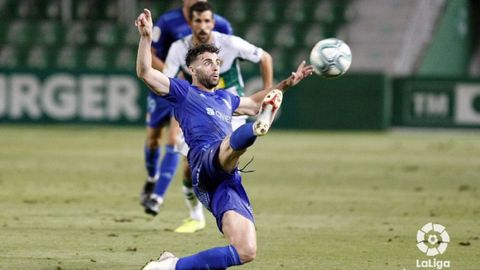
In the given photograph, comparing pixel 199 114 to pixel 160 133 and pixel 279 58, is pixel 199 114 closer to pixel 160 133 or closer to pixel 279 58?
pixel 160 133

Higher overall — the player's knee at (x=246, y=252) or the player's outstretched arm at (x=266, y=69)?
the player's outstretched arm at (x=266, y=69)

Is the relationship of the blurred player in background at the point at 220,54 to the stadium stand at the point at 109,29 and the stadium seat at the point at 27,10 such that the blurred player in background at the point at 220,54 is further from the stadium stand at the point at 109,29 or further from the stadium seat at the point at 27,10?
the stadium seat at the point at 27,10

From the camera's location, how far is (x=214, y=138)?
8070mm

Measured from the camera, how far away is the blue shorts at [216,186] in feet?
25.4

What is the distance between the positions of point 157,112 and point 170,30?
3.12ft

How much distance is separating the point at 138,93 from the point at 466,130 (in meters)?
7.52

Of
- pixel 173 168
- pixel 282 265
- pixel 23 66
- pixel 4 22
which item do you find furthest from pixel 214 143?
pixel 4 22

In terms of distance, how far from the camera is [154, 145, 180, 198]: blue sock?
11570mm

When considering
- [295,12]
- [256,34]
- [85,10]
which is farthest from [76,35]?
[295,12]

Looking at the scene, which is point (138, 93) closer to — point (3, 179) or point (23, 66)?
point (23, 66)

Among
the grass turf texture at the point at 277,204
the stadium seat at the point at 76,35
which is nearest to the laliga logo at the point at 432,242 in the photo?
the grass turf texture at the point at 277,204

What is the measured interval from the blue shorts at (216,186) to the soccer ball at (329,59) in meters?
1.03

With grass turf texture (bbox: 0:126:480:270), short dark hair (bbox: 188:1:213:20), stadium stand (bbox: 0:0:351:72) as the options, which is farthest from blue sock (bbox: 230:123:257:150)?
stadium stand (bbox: 0:0:351:72)

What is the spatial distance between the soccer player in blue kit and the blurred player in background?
2.18 metres
